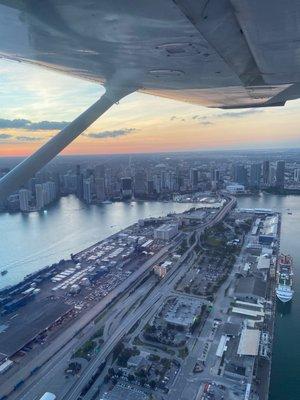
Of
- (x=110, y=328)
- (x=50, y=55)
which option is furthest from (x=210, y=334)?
(x=50, y=55)

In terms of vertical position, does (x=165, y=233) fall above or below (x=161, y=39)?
below

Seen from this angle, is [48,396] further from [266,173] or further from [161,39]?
[266,173]

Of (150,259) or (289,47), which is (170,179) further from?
(289,47)

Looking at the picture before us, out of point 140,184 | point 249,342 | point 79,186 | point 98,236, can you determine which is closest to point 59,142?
point 249,342

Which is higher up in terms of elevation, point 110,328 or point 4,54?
point 4,54

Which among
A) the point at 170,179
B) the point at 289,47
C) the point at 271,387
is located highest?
the point at 289,47

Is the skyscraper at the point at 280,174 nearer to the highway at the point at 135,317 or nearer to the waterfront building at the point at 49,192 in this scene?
the highway at the point at 135,317

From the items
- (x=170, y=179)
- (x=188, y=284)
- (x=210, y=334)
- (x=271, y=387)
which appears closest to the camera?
(x=271, y=387)
